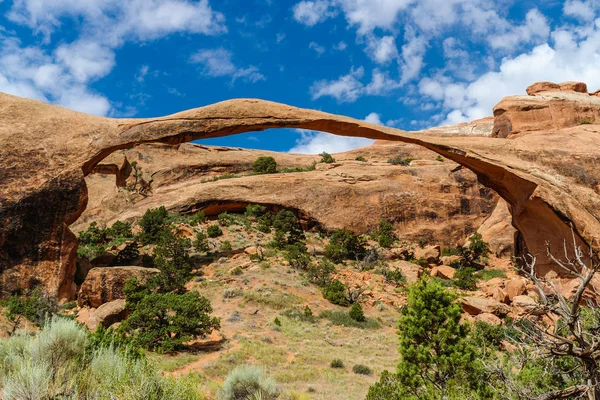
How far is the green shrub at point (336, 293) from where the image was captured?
61.8 feet

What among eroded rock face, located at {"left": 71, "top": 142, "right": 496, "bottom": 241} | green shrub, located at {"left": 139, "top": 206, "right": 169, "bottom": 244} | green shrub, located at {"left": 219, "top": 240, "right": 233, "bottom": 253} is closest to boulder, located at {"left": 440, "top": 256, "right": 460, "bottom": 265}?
eroded rock face, located at {"left": 71, "top": 142, "right": 496, "bottom": 241}

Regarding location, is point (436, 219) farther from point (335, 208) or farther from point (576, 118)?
point (576, 118)

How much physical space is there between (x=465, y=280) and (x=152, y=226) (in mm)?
18206

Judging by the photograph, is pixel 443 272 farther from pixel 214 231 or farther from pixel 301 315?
pixel 214 231

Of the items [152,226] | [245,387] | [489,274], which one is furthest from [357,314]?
[152,226]

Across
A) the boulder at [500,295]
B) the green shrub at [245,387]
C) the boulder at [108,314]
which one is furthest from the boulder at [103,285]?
the boulder at [500,295]

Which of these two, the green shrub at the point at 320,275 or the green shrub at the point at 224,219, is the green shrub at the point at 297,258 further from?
the green shrub at the point at 224,219

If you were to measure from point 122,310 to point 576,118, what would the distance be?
81.3 ft

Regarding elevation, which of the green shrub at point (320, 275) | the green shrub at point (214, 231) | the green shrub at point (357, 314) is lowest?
the green shrub at point (357, 314)

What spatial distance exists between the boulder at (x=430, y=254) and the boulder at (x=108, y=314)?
1941 centimetres

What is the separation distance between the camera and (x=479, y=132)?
55.0 meters

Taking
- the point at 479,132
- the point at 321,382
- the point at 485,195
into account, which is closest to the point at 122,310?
the point at 321,382

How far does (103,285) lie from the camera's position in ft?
55.4

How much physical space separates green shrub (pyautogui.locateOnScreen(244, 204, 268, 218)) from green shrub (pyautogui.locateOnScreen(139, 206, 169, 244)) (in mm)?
5635
